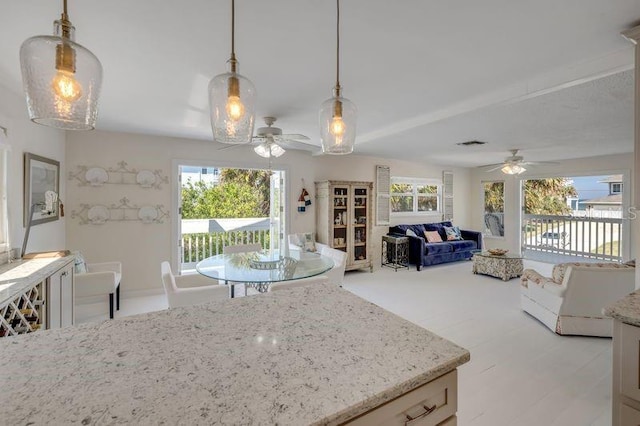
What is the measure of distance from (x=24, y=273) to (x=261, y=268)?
1.77 metres

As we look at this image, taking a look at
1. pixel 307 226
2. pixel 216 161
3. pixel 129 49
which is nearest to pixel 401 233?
pixel 307 226

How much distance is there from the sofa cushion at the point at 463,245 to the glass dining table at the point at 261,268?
154 inches

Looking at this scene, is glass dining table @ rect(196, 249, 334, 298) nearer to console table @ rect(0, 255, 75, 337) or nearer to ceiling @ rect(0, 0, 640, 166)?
console table @ rect(0, 255, 75, 337)

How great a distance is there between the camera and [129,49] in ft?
6.29

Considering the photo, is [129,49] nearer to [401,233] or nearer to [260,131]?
[260,131]

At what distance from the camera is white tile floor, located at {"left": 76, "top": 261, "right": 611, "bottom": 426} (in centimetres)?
198

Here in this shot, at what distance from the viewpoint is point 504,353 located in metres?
2.71

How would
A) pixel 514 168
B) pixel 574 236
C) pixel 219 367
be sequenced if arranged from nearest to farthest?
pixel 219 367, pixel 514 168, pixel 574 236

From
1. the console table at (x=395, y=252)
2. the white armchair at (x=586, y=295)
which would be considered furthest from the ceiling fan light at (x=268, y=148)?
the console table at (x=395, y=252)

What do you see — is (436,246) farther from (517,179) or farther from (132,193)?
(132,193)

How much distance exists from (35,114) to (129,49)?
1.24 meters

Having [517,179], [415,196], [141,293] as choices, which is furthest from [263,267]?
[517,179]

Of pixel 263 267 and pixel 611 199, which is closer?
pixel 263 267

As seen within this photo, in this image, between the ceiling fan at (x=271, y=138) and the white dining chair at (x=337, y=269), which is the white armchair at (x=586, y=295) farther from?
the ceiling fan at (x=271, y=138)
